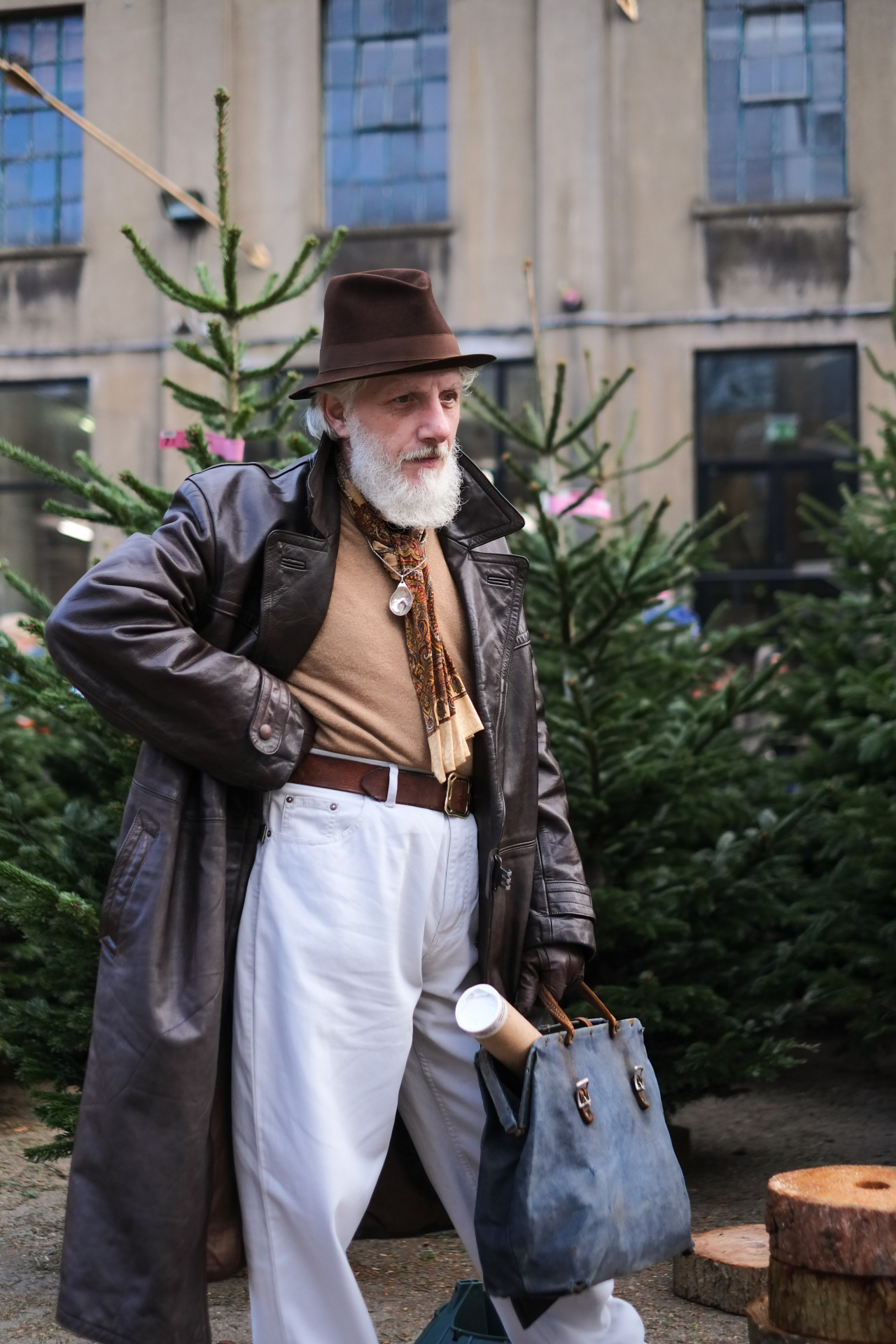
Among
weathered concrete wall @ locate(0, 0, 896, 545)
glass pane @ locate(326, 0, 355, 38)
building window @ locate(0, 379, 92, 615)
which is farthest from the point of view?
building window @ locate(0, 379, 92, 615)

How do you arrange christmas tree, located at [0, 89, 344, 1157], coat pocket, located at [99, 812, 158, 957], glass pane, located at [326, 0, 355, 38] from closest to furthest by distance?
coat pocket, located at [99, 812, 158, 957]
christmas tree, located at [0, 89, 344, 1157]
glass pane, located at [326, 0, 355, 38]

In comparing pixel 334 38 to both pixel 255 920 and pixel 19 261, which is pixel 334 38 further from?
pixel 255 920

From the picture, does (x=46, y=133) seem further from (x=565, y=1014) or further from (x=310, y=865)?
(x=565, y=1014)

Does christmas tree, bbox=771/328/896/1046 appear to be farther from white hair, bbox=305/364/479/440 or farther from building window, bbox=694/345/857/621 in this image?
building window, bbox=694/345/857/621

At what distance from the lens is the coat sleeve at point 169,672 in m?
2.47

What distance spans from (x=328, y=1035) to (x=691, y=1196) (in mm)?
2381

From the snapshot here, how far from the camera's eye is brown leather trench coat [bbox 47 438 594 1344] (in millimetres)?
2469

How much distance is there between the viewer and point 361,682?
269 cm

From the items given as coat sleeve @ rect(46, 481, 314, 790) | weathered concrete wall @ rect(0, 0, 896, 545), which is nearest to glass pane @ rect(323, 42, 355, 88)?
weathered concrete wall @ rect(0, 0, 896, 545)

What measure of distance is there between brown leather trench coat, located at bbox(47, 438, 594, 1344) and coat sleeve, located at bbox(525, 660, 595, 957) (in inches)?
2.3

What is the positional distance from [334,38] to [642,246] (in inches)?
148

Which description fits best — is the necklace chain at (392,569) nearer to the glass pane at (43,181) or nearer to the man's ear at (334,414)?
the man's ear at (334,414)

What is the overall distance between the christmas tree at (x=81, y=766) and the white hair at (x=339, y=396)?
3.07 ft

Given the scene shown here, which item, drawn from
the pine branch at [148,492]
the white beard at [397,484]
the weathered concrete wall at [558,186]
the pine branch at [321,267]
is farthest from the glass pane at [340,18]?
the white beard at [397,484]
